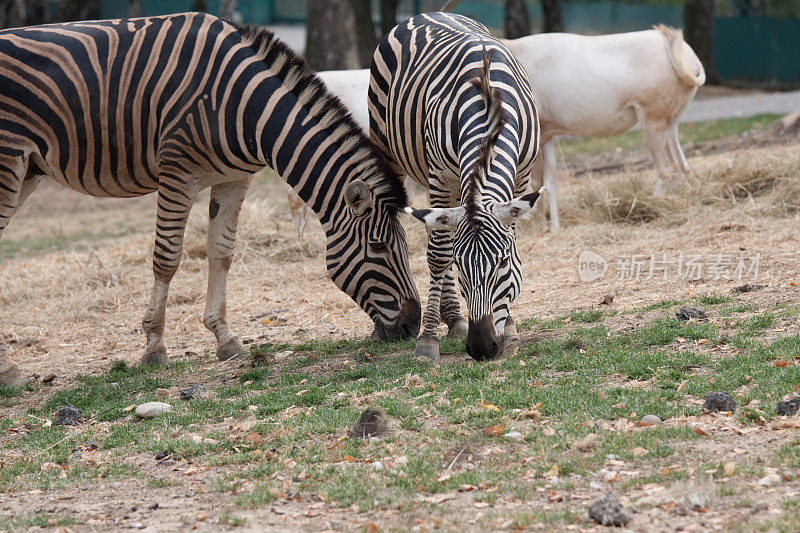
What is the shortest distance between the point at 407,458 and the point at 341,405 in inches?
38.1

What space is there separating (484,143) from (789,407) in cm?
218

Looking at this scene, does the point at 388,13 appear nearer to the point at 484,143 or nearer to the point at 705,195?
the point at 705,195

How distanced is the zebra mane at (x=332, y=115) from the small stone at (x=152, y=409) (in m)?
1.88

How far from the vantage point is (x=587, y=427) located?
4309mm

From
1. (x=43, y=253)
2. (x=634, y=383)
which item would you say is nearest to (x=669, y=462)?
(x=634, y=383)

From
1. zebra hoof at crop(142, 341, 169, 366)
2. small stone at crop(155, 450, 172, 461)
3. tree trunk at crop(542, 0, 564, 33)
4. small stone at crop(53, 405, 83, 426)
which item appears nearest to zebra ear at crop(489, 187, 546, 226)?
small stone at crop(155, 450, 172, 461)

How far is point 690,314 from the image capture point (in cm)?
588

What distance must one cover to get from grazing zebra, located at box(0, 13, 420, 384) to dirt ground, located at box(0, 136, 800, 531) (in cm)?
119

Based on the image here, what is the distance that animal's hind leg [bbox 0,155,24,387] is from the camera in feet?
20.3

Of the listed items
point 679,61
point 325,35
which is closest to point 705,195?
point 679,61

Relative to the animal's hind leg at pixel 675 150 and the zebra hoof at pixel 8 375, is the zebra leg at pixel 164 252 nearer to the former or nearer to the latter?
the zebra hoof at pixel 8 375

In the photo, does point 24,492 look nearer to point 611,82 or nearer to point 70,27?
point 70,27

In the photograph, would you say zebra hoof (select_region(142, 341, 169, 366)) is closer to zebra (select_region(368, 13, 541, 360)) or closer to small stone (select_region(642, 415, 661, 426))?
zebra (select_region(368, 13, 541, 360))

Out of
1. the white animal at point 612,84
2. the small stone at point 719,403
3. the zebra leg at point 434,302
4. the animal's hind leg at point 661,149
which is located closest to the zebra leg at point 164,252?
the zebra leg at point 434,302
